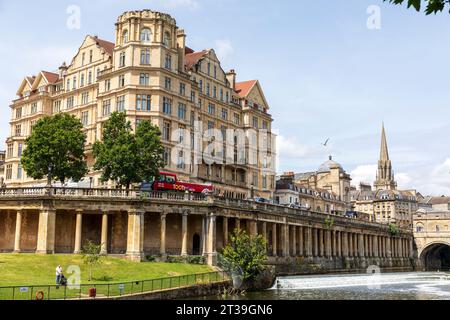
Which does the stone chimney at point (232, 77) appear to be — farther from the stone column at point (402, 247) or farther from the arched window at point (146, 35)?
the stone column at point (402, 247)

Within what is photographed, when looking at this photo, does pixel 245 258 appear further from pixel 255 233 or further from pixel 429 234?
pixel 429 234

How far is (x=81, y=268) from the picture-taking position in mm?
55219

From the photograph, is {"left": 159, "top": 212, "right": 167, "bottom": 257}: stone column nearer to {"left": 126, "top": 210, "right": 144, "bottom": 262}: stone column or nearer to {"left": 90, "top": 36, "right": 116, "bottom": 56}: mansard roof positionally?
{"left": 126, "top": 210, "right": 144, "bottom": 262}: stone column

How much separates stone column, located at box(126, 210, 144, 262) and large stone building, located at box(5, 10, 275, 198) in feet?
68.7

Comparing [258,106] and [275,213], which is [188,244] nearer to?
[275,213]

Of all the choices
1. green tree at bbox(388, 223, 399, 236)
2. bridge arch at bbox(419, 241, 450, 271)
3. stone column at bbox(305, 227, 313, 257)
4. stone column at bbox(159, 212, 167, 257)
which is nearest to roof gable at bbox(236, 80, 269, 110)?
stone column at bbox(305, 227, 313, 257)

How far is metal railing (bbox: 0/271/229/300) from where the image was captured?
37.0 metres

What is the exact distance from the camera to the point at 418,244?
155 m

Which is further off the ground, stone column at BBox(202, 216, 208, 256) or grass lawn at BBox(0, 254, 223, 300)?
stone column at BBox(202, 216, 208, 256)

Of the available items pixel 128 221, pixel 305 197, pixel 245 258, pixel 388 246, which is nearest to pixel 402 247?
pixel 388 246

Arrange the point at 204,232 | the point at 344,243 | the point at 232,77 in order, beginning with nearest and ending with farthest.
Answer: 1. the point at 204,232
2. the point at 344,243
3. the point at 232,77

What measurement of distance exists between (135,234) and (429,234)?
11138cm
